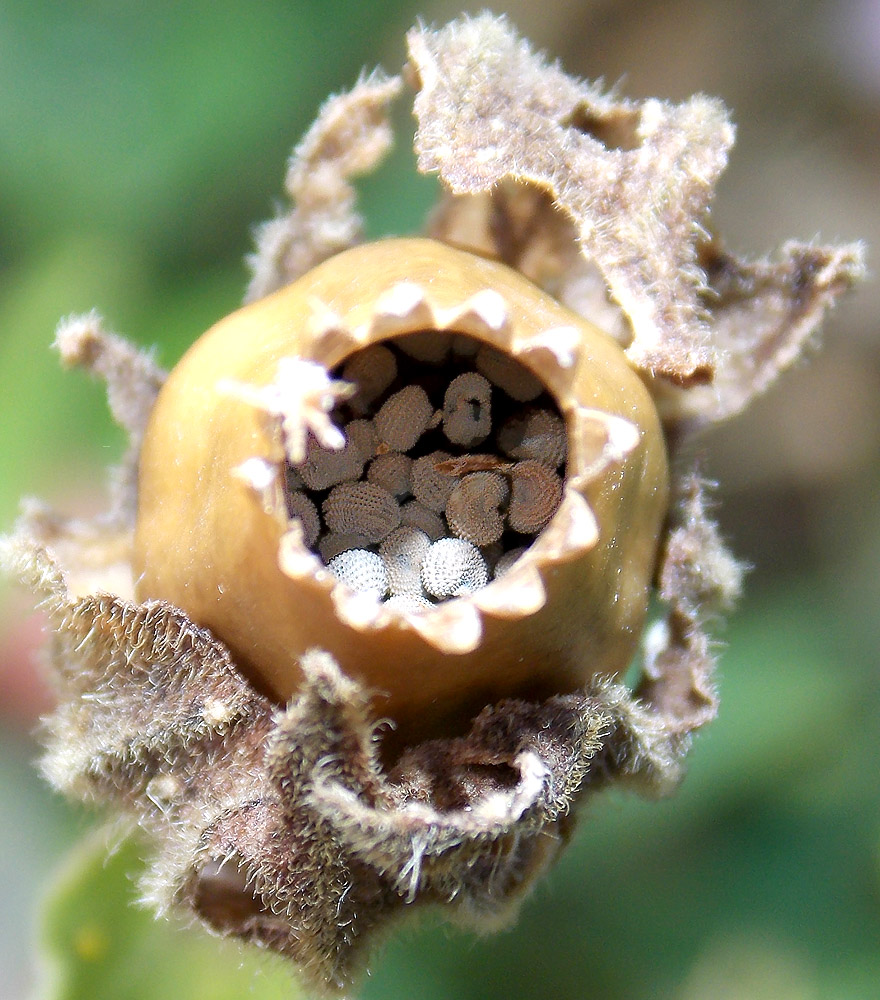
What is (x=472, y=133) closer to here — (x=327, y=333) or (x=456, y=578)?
(x=327, y=333)

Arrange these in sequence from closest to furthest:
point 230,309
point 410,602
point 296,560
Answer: point 296,560
point 410,602
point 230,309

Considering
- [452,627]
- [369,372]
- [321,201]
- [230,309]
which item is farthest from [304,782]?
[230,309]

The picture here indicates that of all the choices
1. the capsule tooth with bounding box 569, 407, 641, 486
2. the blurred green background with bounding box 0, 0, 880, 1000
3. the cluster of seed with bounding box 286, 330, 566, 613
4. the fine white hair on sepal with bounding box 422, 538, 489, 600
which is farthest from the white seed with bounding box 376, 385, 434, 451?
the blurred green background with bounding box 0, 0, 880, 1000

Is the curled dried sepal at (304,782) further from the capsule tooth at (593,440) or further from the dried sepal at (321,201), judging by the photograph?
the dried sepal at (321,201)

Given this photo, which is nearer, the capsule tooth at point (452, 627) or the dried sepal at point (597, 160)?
the capsule tooth at point (452, 627)

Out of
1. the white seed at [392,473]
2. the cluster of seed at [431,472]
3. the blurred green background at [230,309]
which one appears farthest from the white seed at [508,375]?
the blurred green background at [230,309]

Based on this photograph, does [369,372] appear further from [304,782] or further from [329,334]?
[304,782]
